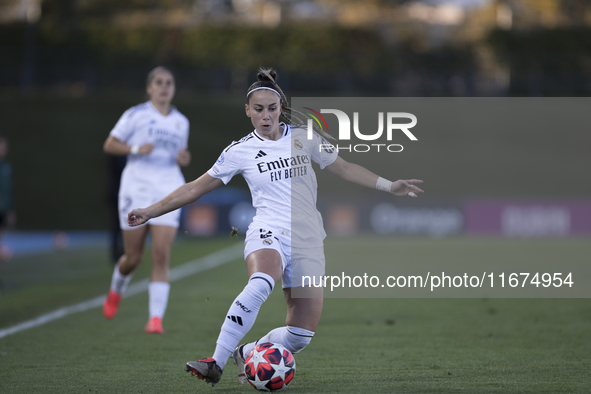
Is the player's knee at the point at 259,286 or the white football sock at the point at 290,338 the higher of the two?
the player's knee at the point at 259,286

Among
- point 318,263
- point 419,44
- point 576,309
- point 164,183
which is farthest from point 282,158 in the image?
point 419,44

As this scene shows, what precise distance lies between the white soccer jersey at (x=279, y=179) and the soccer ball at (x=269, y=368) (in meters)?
0.71

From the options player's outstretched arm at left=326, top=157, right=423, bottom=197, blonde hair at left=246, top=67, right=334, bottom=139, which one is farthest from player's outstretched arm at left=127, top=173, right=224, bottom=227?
player's outstretched arm at left=326, top=157, right=423, bottom=197

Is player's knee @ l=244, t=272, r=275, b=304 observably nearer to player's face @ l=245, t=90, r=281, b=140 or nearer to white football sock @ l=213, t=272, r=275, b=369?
white football sock @ l=213, t=272, r=275, b=369

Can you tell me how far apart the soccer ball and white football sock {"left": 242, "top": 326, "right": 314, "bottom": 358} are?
0.14 m

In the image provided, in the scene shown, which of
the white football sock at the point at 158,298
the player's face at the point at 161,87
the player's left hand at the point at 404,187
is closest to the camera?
the player's left hand at the point at 404,187

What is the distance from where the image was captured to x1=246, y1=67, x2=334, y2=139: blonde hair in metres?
5.18

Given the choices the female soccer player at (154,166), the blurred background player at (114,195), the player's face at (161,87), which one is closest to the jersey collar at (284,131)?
the female soccer player at (154,166)

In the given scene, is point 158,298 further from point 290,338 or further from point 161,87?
point 290,338

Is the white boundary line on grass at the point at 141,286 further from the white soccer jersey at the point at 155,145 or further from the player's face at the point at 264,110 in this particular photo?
the player's face at the point at 264,110

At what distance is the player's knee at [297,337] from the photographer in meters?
5.14

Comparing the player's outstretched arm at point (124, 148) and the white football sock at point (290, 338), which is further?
the player's outstretched arm at point (124, 148)

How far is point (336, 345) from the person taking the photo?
22.5 feet

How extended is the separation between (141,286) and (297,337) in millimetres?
7015
